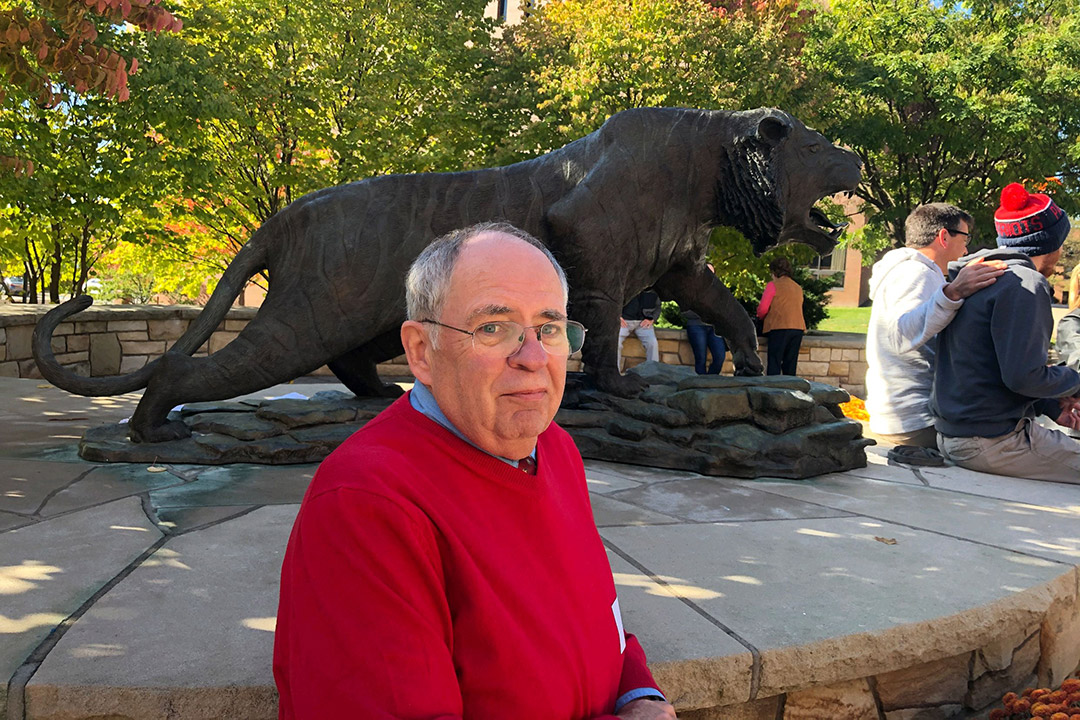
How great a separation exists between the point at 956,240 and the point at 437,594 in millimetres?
4912

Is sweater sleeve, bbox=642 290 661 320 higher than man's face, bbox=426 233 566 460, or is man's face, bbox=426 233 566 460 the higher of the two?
sweater sleeve, bbox=642 290 661 320

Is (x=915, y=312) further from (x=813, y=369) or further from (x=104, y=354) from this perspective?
(x=104, y=354)

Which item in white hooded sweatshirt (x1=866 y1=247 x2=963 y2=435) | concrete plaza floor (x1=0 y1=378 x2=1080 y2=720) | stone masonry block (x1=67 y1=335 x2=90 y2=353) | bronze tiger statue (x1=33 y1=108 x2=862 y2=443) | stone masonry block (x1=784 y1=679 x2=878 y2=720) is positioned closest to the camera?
concrete plaza floor (x1=0 y1=378 x2=1080 y2=720)

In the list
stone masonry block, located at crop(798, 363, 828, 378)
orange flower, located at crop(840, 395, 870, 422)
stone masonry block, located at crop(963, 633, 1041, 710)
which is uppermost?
stone masonry block, located at crop(798, 363, 828, 378)

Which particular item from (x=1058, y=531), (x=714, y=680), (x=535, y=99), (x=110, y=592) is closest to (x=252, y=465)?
(x=110, y=592)

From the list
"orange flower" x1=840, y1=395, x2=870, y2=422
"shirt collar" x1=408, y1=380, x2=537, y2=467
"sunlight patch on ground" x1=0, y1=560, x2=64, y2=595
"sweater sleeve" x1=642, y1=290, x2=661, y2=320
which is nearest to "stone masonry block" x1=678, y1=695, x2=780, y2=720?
"shirt collar" x1=408, y1=380, x2=537, y2=467

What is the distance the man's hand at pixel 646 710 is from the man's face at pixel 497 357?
21.7 inches

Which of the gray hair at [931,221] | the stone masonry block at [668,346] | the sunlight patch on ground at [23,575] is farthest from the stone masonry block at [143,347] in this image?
the gray hair at [931,221]

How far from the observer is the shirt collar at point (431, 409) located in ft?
5.24

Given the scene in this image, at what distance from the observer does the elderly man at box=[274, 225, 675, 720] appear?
1.28 metres

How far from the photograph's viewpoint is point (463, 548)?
1.42 metres

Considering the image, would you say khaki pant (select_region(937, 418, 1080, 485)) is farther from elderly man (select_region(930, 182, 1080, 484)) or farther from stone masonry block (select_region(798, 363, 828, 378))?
stone masonry block (select_region(798, 363, 828, 378))

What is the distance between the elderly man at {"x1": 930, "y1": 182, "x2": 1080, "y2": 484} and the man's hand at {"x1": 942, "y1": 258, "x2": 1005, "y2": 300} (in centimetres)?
5

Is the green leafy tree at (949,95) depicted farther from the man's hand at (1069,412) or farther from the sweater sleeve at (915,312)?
the man's hand at (1069,412)
